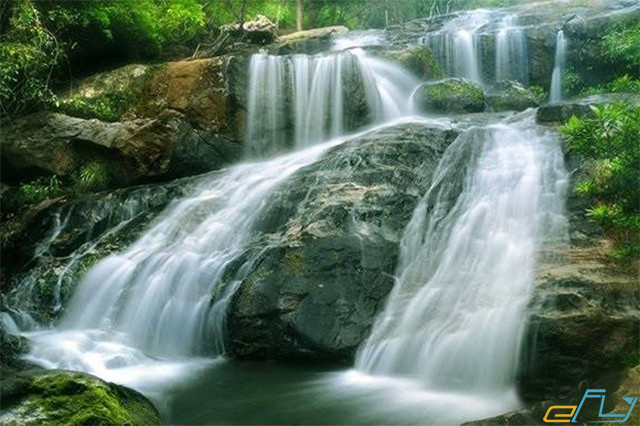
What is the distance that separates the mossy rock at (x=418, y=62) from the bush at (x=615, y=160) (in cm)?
733

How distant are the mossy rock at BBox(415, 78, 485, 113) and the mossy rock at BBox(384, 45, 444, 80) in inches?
32.7

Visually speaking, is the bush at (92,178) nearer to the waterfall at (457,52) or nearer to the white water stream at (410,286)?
the white water stream at (410,286)

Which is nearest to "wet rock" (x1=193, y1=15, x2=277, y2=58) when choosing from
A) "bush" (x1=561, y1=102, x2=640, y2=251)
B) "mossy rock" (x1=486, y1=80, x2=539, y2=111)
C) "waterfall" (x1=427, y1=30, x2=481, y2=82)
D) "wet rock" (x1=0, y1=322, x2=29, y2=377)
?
"waterfall" (x1=427, y1=30, x2=481, y2=82)

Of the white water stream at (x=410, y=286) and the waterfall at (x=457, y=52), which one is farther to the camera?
the waterfall at (x=457, y=52)

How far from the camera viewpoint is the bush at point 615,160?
19.1 ft

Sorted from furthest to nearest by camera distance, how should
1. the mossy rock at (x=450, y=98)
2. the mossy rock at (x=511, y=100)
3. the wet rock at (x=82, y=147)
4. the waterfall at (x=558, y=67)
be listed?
the waterfall at (x=558, y=67), the mossy rock at (x=511, y=100), the mossy rock at (x=450, y=98), the wet rock at (x=82, y=147)

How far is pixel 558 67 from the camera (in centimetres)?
1552

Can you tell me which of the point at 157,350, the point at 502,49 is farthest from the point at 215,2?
the point at 157,350

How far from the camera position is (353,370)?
20.6ft

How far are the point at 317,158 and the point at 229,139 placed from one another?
2.37 m

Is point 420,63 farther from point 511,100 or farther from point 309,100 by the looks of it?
point 309,100

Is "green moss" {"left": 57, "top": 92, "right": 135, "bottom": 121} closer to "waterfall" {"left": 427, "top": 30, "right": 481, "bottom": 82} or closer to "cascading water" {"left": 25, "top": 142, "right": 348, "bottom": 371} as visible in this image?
"cascading water" {"left": 25, "top": 142, "right": 348, "bottom": 371}

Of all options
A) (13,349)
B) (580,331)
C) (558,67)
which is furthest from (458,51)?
(13,349)

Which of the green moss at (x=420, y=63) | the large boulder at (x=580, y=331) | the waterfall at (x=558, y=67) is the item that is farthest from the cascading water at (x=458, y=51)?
the large boulder at (x=580, y=331)
